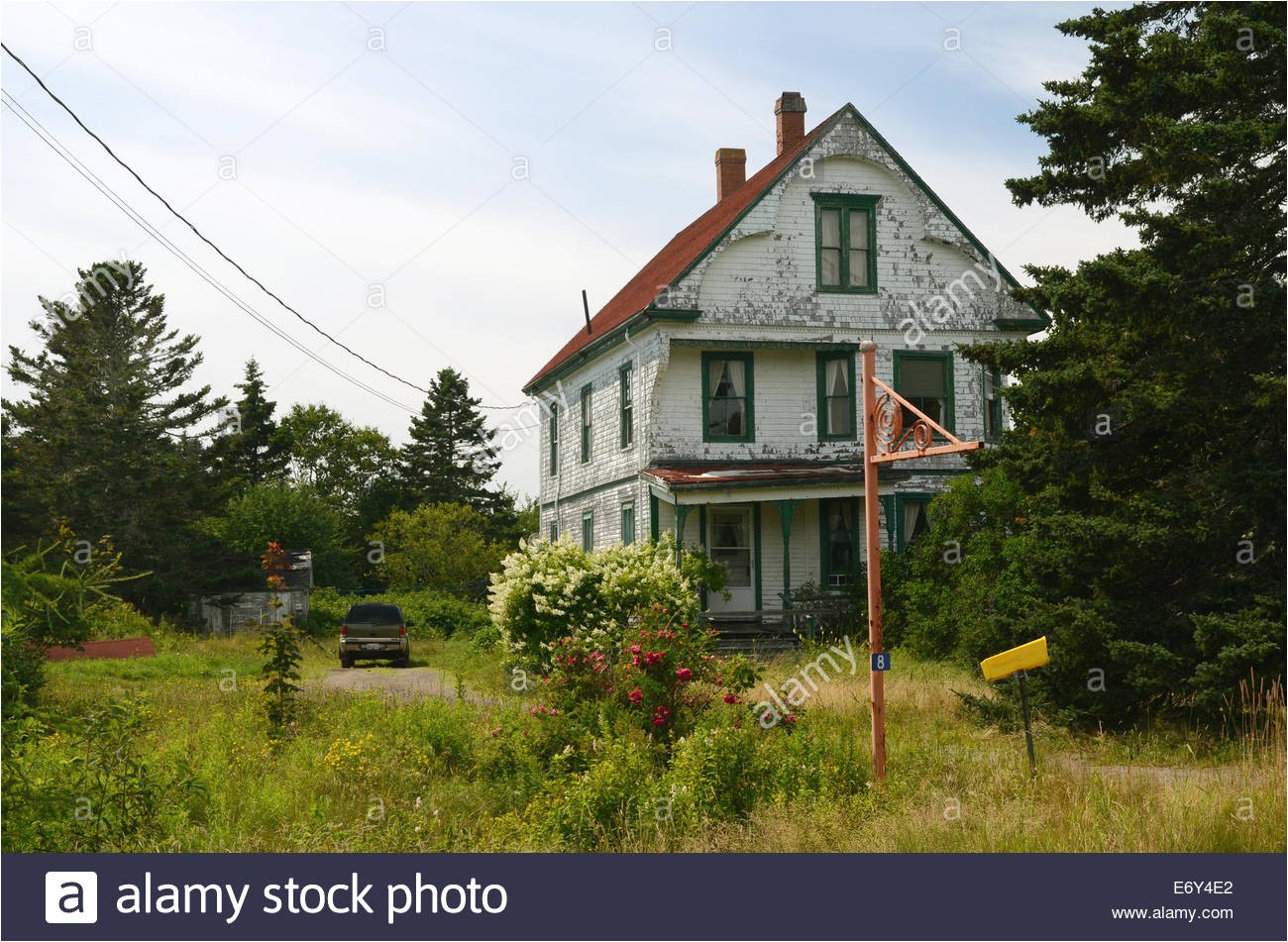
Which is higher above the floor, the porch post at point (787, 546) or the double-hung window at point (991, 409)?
the double-hung window at point (991, 409)

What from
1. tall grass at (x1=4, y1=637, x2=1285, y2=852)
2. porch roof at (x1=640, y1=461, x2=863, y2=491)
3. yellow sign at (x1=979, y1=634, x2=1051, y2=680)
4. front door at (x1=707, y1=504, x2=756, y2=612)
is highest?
porch roof at (x1=640, y1=461, x2=863, y2=491)

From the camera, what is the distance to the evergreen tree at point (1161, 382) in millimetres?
12031

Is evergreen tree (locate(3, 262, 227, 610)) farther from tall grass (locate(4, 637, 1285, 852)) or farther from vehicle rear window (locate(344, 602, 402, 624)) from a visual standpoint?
tall grass (locate(4, 637, 1285, 852))

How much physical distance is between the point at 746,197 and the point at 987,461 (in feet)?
46.5

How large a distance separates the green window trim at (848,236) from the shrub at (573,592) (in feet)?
31.6

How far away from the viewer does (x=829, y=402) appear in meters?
26.3

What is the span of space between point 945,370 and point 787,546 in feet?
19.1

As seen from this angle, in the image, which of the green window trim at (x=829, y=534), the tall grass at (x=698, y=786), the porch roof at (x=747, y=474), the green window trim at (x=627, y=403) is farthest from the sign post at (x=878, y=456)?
the green window trim at (x=627, y=403)

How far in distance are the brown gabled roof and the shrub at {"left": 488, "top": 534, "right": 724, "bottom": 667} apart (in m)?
7.91

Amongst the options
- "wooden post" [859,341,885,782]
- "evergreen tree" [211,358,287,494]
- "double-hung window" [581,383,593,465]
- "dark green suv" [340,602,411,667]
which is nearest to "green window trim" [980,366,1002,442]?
"double-hung window" [581,383,593,465]

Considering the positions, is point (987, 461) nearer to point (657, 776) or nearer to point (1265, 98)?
point (1265, 98)

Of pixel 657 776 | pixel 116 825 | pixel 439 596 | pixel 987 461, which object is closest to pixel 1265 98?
pixel 987 461

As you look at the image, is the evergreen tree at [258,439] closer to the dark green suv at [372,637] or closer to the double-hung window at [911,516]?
the dark green suv at [372,637]

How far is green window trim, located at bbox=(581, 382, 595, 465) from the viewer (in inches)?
1184
